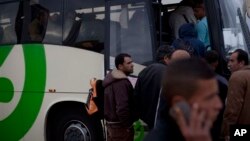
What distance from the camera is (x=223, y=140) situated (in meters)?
5.72

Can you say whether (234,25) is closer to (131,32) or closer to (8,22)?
(131,32)

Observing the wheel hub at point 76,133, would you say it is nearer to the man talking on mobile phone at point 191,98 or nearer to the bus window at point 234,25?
the bus window at point 234,25

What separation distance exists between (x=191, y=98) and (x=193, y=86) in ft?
0.20

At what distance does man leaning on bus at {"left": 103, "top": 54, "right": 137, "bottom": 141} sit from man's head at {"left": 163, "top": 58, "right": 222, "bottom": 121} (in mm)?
4317

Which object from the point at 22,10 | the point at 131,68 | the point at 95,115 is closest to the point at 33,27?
the point at 22,10

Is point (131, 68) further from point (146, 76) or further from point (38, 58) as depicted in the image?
point (38, 58)

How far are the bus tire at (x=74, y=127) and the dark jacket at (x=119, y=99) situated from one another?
1.47 m

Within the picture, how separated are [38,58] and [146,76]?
3.13 m

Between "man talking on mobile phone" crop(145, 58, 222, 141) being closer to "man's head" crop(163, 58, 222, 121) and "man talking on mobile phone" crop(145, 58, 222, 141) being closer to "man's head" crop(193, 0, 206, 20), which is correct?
"man's head" crop(163, 58, 222, 121)

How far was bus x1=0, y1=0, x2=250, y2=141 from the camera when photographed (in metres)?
7.33

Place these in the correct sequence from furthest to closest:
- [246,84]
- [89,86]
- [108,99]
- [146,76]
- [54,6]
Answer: [54,6]
[89,86]
[108,99]
[146,76]
[246,84]

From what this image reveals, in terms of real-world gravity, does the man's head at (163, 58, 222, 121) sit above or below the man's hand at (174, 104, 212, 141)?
above

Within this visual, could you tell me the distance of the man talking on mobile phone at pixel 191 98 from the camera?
1.88m

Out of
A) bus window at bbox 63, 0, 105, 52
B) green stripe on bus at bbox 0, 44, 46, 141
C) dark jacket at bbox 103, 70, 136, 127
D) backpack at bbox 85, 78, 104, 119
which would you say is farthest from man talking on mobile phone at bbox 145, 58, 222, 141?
green stripe on bus at bbox 0, 44, 46, 141
